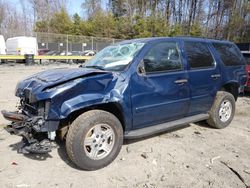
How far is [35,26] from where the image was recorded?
4772 cm

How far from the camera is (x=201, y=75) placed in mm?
4785

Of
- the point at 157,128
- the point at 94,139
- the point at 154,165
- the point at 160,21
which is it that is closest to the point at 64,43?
the point at 160,21

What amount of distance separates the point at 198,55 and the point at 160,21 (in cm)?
3907

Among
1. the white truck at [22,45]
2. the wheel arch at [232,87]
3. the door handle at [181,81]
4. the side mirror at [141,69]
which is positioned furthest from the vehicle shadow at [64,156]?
the white truck at [22,45]

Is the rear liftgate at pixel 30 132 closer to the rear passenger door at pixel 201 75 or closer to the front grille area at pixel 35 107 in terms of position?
the front grille area at pixel 35 107

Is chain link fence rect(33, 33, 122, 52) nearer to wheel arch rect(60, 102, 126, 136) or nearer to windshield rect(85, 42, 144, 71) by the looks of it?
windshield rect(85, 42, 144, 71)

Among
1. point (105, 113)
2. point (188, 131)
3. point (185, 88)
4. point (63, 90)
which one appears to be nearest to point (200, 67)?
point (185, 88)

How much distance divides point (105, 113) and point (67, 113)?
0.58 metres

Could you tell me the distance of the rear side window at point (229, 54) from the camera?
17.6 feet

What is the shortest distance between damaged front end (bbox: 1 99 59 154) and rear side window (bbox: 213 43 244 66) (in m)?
3.75

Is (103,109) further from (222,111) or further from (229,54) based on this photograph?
(229,54)

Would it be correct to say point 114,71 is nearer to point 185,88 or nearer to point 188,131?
point 185,88

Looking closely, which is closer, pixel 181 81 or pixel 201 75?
pixel 181 81

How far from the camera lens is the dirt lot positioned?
3.35 m
